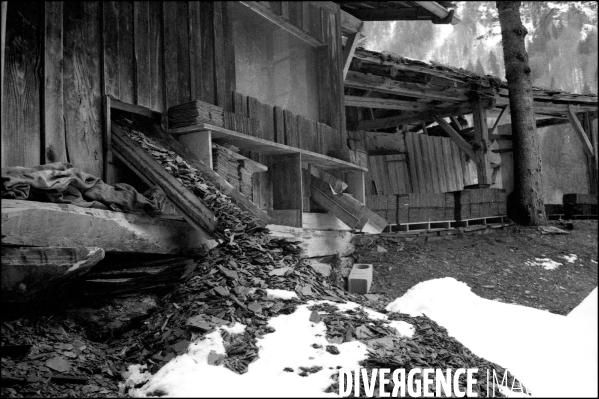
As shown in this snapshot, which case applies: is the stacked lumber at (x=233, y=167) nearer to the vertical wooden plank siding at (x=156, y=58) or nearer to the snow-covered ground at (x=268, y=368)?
the vertical wooden plank siding at (x=156, y=58)

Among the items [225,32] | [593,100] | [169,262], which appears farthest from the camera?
[593,100]

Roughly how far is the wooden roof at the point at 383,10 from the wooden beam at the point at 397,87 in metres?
2.30

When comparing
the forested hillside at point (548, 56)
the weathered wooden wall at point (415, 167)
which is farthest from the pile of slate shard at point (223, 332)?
the forested hillside at point (548, 56)

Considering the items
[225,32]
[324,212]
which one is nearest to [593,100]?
[324,212]

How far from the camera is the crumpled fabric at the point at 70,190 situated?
2895mm

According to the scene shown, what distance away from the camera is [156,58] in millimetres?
4410

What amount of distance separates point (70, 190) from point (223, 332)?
1334 mm

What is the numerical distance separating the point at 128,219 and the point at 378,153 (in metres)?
10.4

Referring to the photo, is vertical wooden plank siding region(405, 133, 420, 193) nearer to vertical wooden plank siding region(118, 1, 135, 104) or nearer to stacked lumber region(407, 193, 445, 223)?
stacked lumber region(407, 193, 445, 223)

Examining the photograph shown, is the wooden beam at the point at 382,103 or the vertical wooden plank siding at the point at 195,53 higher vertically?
the wooden beam at the point at 382,103

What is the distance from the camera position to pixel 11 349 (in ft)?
8.86

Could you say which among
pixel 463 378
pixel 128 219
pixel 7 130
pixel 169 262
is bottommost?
pixel 463 378

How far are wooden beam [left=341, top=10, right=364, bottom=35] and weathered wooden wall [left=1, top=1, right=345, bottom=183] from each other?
2.71m

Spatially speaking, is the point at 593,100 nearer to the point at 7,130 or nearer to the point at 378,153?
the point at 378,153
